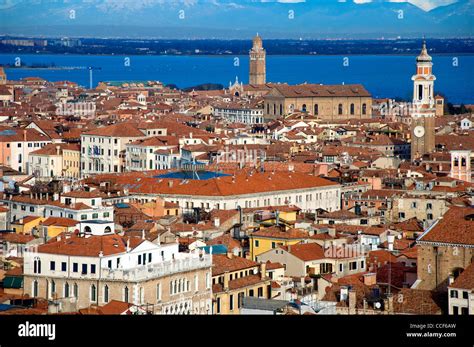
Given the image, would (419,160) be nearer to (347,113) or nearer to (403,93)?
(347,113)

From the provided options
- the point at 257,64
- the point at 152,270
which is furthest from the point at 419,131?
the point at 257,64

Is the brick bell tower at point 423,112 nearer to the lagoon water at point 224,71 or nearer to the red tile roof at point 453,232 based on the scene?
the red tile roof at point 453,232

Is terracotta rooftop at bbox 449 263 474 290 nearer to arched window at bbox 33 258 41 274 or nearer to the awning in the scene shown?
arched window at bbox 33 258 41 274

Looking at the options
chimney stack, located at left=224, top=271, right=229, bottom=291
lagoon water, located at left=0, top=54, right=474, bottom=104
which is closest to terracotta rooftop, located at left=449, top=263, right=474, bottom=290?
chimney stack, located at left=224, top=271, right=229, bottom=291

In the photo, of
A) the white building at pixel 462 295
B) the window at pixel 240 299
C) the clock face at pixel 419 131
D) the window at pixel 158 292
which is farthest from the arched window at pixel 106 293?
the clock face at pixel 419 131

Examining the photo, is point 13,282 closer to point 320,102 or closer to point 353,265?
point 353,265

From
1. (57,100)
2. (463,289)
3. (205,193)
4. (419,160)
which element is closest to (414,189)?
(205,193)
